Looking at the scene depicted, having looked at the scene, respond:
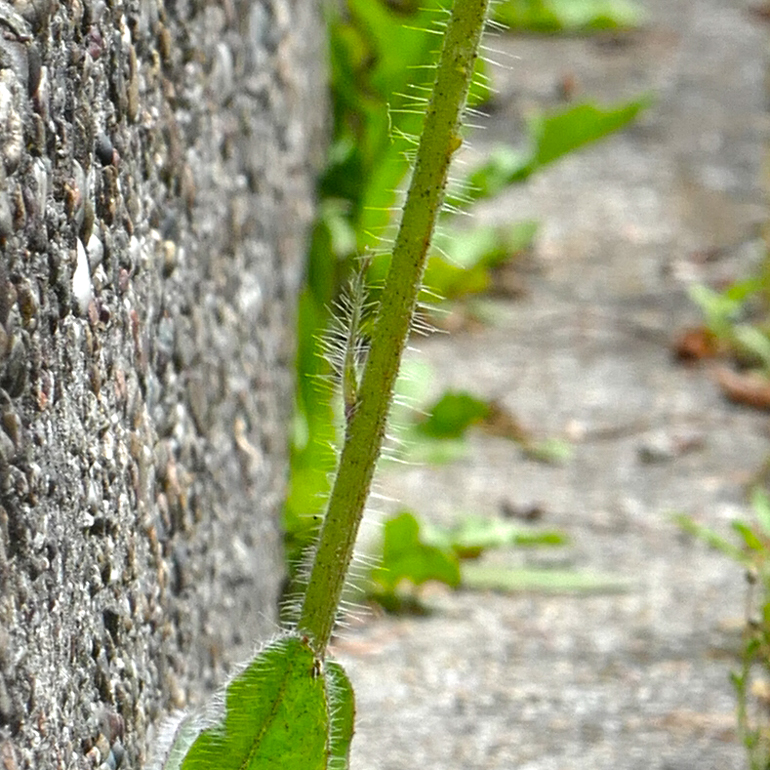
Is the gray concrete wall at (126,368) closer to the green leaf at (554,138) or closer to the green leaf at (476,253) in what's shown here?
the green leaf at (554,138)

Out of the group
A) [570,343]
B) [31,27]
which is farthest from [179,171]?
[570,343]

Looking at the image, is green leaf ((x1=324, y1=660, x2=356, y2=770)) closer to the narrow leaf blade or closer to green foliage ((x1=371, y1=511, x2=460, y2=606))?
the narrow leaf blade

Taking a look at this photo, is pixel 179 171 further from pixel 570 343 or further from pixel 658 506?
pixel 570 343

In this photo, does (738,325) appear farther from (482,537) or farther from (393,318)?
(393,318)

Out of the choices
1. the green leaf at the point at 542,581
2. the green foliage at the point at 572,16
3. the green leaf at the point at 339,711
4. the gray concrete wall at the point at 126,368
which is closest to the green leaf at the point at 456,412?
the green leaf at the point at 542,581

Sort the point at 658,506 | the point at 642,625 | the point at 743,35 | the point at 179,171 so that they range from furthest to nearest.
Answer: the point at 743,35 < the point at 658,506 < the point at 642,625 < the point at 179,171
